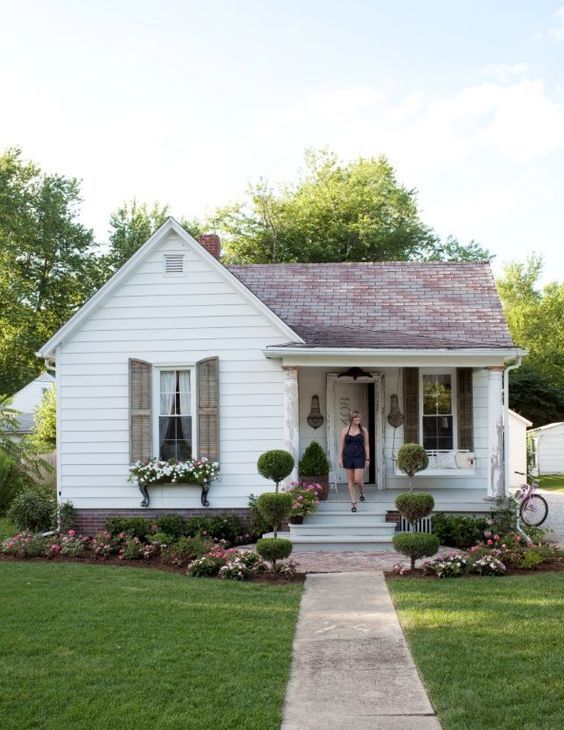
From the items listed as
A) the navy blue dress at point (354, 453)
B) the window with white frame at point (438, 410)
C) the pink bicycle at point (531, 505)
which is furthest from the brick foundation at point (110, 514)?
the pink bicycle at point (531, 505)

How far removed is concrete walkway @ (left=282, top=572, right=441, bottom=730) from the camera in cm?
531

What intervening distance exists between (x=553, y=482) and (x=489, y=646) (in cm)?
2350

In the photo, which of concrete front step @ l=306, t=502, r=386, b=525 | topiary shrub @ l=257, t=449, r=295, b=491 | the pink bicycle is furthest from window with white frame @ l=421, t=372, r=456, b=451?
topiary shrub @ l=257, t=449, r=295, b=491

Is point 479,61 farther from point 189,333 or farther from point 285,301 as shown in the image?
point 189,333

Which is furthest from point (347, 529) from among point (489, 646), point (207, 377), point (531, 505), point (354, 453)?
point (489, 646)

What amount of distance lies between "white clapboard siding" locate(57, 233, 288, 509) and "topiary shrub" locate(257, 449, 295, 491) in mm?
1379

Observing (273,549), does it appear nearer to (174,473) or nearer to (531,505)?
(174,473)

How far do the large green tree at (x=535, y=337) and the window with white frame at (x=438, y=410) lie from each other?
26.4 m

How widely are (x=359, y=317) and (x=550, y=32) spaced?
222 inches

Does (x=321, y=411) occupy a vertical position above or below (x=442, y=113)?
below

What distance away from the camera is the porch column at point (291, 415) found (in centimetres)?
1349

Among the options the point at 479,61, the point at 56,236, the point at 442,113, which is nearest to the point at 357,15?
the point at 479,61

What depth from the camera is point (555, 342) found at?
4722cm

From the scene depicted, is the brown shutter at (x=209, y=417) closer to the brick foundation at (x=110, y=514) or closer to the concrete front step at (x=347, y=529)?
the brick foundation at (x=110, y=514)
